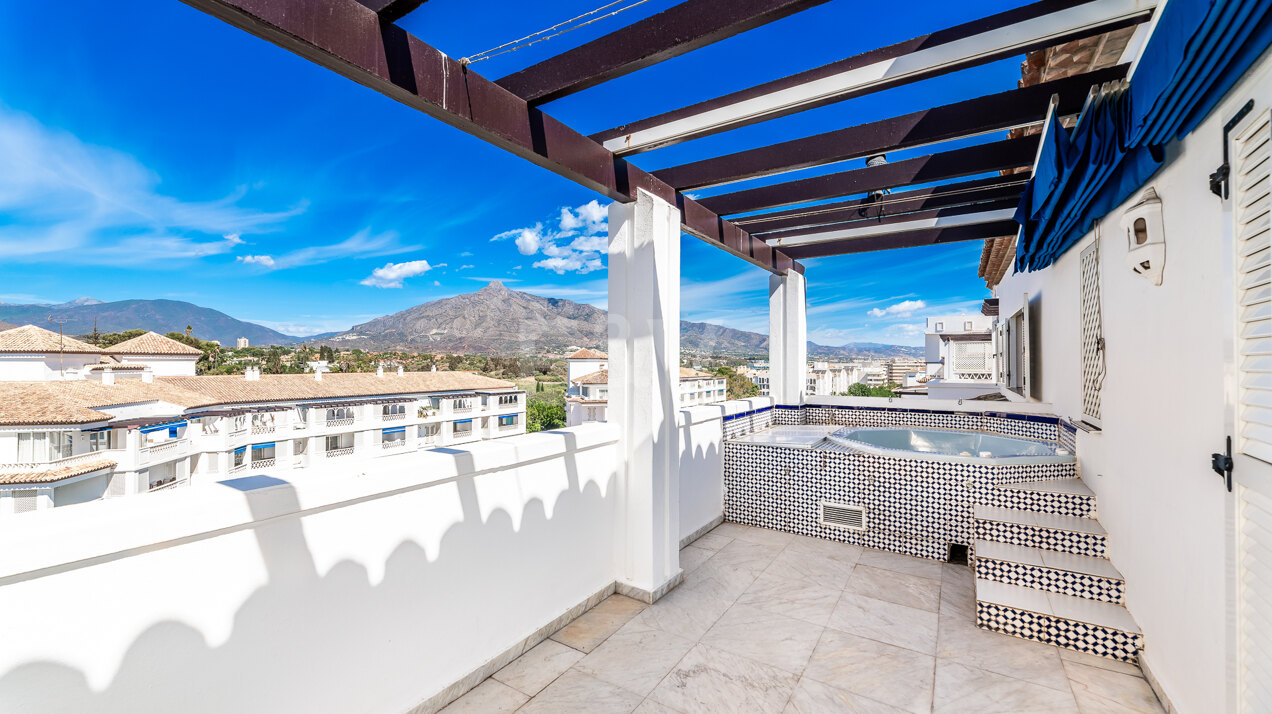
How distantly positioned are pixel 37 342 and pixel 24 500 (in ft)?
1.20

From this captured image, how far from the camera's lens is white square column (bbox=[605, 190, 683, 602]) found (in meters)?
2.96

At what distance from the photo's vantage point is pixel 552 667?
89.0 inches

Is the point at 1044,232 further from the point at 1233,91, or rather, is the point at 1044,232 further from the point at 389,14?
the point at 389,14

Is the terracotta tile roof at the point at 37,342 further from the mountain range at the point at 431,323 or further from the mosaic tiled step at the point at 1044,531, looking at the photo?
the mosaic tiled step at the point at 1044,531

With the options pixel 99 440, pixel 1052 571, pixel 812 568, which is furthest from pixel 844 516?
pixel 99 440

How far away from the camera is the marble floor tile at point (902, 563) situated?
3326 mm

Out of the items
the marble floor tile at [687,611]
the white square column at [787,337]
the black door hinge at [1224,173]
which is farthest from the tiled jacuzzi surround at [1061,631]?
the white square column at [787,337]

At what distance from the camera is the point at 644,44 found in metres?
1.80

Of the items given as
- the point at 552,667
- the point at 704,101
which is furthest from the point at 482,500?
the point at 704,101

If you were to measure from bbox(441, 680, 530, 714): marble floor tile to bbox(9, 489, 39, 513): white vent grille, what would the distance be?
1427 mm

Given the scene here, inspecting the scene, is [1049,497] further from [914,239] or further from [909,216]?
[914,239]

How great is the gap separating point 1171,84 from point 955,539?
2.90 metres

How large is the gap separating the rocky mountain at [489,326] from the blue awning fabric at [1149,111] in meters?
2.06

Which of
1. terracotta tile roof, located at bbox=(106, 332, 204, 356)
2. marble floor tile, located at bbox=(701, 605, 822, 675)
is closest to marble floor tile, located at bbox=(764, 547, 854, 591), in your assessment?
marble floor tile, located at bbox=(701, 605, 822, 675)
